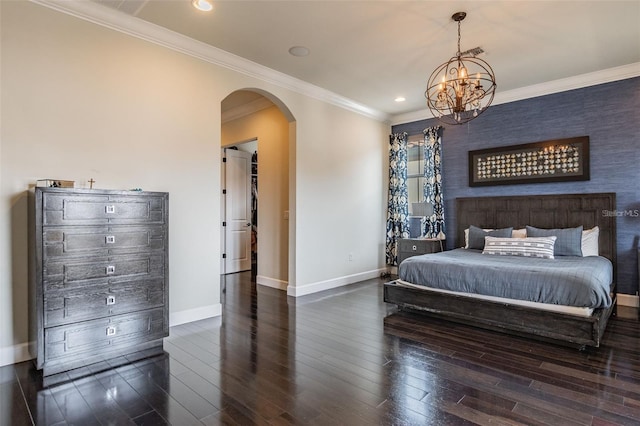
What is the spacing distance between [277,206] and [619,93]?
490cm

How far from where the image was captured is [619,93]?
177 inches

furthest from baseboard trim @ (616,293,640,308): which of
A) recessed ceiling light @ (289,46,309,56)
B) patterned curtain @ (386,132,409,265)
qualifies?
recessed ceiling light @ (289,46,309,56)

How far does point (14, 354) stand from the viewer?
2.72m

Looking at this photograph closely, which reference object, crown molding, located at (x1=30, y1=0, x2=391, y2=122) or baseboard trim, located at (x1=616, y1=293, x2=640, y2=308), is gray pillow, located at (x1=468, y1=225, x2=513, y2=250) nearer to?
baseboard trim, located at (x1=616, y1=293, x2=640, y2=308)

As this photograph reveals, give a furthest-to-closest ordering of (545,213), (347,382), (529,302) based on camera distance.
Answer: (545,213) < (529,302) < (347,382)

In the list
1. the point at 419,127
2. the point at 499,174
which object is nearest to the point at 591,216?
the point at 499,174

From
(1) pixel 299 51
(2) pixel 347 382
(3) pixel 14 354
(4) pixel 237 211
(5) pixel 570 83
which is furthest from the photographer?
(4) pixel 237 211

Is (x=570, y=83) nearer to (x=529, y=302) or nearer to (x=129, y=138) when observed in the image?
(x=529, y=302)

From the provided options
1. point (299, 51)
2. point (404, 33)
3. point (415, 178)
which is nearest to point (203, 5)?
point (299, 51)

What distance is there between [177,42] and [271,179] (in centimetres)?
254

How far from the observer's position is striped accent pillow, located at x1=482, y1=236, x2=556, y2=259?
4.24m

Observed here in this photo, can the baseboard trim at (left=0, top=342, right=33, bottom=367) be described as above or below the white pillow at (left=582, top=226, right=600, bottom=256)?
below

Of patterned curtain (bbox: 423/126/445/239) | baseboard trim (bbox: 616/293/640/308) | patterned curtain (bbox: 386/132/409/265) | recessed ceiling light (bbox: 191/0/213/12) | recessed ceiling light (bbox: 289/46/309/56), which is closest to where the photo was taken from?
recessed ceiling light (bbox: 191/0/213/12)

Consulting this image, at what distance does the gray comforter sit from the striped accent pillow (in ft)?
0.55
